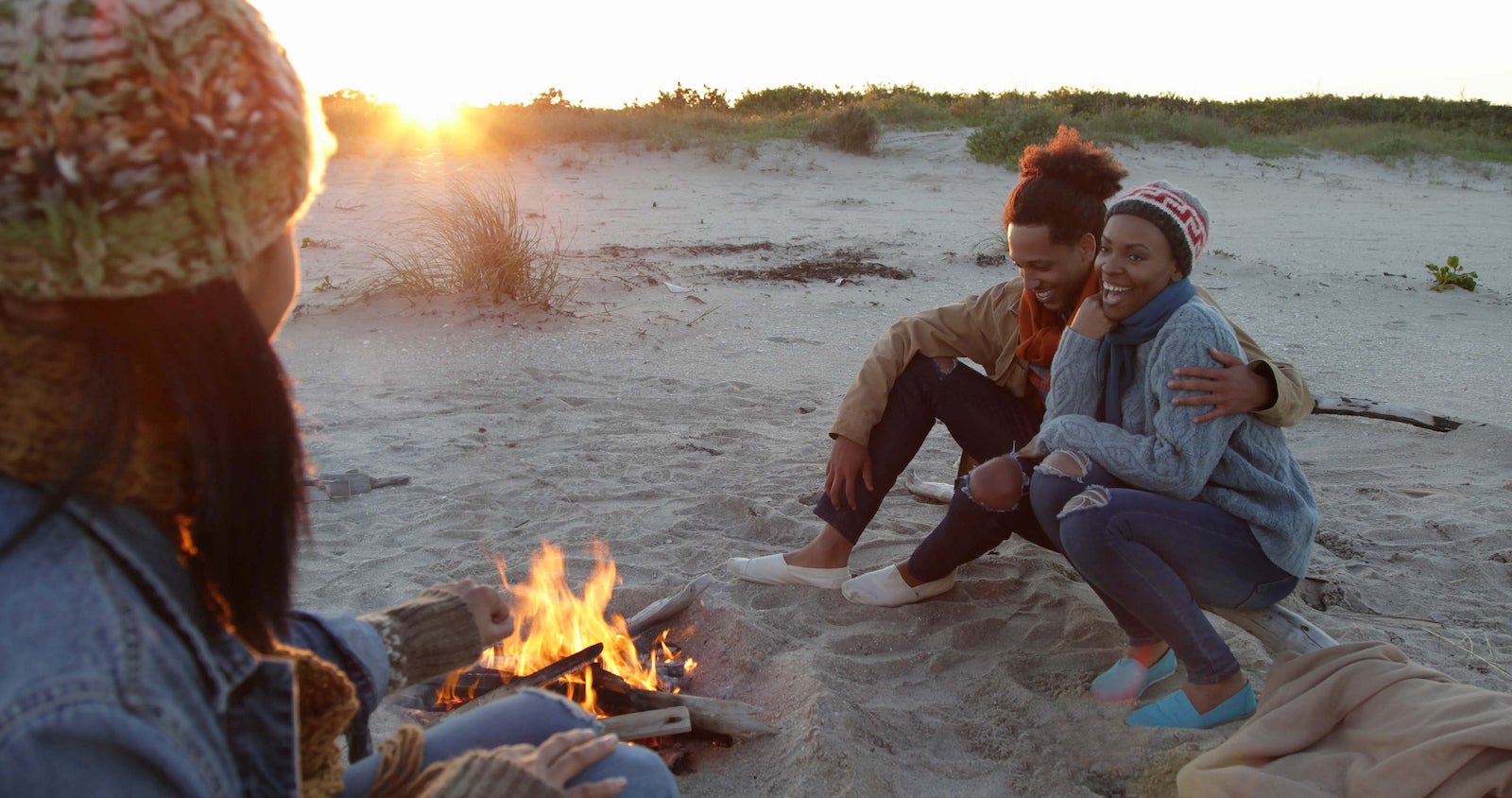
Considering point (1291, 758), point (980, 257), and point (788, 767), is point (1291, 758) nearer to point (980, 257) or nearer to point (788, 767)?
point (788, 767)

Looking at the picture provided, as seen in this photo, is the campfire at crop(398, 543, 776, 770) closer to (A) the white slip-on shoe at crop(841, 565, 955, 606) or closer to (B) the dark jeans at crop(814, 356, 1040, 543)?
(A) the white slip-on shoe at crop(841, 565, 955, 606)

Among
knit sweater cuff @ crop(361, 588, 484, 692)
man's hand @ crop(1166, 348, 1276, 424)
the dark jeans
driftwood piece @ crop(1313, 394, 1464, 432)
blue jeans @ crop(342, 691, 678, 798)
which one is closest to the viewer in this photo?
blue jeans @ crop(342, 691, 678, 798)

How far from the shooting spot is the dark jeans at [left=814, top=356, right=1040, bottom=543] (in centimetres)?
327

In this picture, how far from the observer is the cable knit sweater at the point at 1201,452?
2.50 meters

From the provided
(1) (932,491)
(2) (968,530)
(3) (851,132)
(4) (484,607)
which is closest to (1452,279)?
(1) (932,491)

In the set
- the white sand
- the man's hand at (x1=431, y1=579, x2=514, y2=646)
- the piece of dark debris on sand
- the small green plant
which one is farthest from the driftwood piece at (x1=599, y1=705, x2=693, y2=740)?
the small green plant

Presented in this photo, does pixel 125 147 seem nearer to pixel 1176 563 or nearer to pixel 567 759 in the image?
pixel 567 759

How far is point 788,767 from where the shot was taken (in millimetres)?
2473

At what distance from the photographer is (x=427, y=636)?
1.72m

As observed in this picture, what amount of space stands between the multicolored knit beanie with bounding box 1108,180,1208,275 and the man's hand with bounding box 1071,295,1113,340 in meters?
0.23

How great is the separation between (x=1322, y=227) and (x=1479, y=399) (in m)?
7.28

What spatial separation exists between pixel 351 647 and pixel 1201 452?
1.95 meters

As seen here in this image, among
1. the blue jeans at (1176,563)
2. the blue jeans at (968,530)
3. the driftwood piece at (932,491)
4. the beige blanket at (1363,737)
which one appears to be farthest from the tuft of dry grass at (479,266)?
the beige blanket at (1363,737)

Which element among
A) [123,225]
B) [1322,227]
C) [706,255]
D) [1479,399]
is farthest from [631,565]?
[1322,227]
